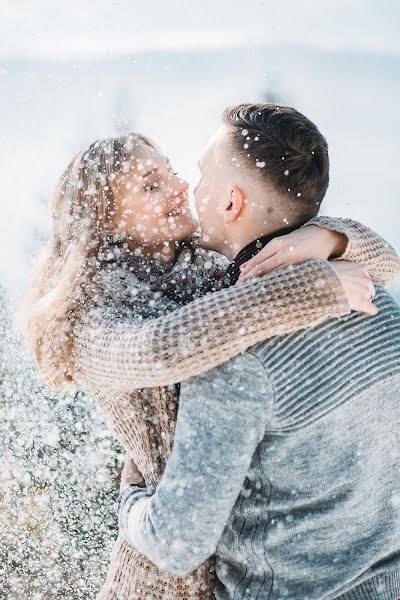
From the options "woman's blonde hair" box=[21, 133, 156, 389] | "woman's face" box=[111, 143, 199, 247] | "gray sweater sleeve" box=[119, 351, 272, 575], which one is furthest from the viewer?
"woman's face" box=[111, 143, 199, 247]

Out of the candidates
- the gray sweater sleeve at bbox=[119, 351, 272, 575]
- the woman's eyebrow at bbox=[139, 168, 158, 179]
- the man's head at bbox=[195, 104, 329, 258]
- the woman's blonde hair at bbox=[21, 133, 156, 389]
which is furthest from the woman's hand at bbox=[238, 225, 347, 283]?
the woman's eyebrow at bbox=[139, 168, 158, 179]

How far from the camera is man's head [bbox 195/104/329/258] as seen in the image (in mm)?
2260

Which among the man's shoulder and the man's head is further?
the man's head

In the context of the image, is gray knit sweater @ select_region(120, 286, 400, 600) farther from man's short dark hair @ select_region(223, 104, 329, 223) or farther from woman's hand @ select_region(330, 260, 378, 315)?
man's short dark hair @ select_region(223, 104, 329, 223)

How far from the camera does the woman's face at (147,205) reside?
117 inches

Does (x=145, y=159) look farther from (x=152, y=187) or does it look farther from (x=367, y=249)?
(x=367, y=249)

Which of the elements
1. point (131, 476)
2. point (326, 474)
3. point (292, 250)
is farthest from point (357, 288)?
point (131, 476)

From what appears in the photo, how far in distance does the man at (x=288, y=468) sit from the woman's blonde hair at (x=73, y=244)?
654 millimetres

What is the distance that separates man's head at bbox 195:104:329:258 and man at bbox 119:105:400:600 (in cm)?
1

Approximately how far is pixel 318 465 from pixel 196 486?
1.11ft

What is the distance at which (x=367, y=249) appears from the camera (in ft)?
7.60

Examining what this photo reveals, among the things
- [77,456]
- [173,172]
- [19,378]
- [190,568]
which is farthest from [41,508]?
[190,568]

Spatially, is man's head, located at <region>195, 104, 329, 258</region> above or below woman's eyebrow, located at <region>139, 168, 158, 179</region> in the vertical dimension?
above

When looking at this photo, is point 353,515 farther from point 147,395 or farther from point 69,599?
point 69,599
